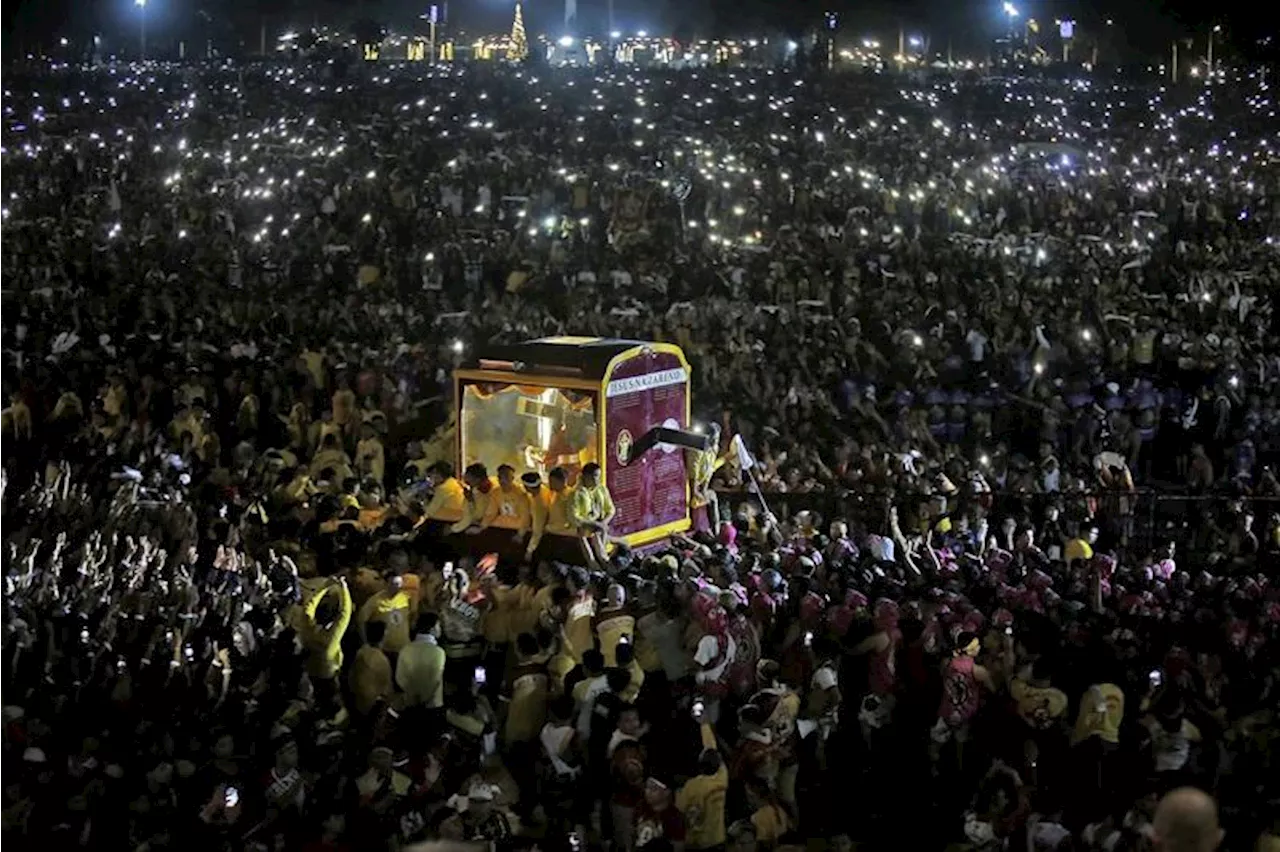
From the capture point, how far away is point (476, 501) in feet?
45.2

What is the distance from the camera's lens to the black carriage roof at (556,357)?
1435 centimetres

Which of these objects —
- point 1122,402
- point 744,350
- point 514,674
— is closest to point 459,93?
point 744,350

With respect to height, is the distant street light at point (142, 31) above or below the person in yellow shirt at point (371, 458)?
above

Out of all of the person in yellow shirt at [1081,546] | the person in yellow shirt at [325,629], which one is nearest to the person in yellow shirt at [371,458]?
the person in yellow shirt at [325,629]

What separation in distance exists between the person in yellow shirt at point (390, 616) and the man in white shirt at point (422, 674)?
62 cm

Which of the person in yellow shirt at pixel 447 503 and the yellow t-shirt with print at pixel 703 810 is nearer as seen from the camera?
the yellow t-shirt with print at pixel 703 810

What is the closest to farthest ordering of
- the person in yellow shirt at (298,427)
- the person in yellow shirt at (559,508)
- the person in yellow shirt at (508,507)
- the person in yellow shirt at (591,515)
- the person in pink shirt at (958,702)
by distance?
the person in pink shirt at (958,702) < the person in yellow shirt at (591,515) < the person in yellow shirt at (559,508) < the person in yellow shirt at (508,507) < the person in yellow shirt at (298,427)

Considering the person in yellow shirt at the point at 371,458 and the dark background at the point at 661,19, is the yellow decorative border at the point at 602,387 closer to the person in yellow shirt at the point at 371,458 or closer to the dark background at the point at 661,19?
the person in yellow shirt at the point at 371,458

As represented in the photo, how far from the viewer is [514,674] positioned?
10.8m

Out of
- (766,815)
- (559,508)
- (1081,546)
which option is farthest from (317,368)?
(766,815)

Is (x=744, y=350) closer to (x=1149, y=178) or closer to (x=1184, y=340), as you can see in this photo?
(x=1184, y=340)

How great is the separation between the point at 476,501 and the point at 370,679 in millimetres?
3547

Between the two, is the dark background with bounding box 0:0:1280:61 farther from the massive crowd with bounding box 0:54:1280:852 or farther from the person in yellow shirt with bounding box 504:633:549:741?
the person in yellow shirt with bounding box 504:633:549:741

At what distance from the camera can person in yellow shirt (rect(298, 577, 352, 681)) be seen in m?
10.8
